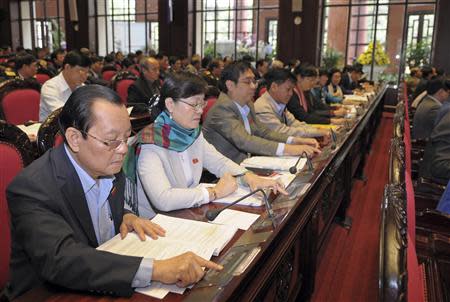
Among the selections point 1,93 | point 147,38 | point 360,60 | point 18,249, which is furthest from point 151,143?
point 147,38

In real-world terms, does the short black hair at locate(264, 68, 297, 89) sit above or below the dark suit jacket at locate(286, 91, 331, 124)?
above

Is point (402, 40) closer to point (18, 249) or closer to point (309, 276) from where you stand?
point (309, 276)

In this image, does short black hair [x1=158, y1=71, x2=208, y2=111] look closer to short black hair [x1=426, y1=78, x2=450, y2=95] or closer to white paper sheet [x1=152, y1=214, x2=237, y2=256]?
white paper sheet [x1=152, y1=214, x2=237, y2=256]

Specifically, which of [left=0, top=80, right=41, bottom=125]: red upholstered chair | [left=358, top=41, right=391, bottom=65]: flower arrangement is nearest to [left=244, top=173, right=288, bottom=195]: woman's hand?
[left=0, top=80, right=41, bottom=125]: red upholstered chair

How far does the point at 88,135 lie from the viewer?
1.24 metres

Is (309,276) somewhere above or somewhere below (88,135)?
below

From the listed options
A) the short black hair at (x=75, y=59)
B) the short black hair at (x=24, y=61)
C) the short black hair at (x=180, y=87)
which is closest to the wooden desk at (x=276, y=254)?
the short black hair at (x=180, y=87)

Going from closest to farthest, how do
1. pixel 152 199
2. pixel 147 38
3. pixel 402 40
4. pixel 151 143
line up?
pixel 152 199, pixel 151 143, pixel 402 40, pixel 147 38

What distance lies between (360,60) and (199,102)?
31.0 ft

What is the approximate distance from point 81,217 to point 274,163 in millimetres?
1290

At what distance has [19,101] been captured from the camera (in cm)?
354

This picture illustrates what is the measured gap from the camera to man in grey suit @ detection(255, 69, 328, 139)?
11.0ft

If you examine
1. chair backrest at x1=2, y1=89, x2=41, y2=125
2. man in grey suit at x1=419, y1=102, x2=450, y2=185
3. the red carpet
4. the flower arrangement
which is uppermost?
the flower arrangement

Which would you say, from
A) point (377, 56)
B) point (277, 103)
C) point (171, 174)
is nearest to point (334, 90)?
point (377, 56)
